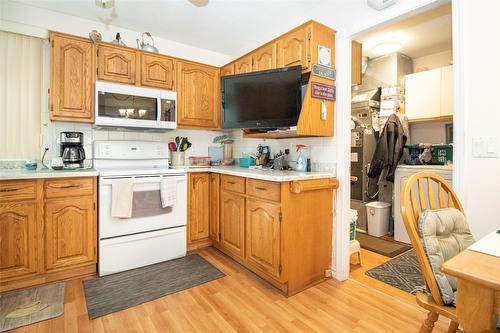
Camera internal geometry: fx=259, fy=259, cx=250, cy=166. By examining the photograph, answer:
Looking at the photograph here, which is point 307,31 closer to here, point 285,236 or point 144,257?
point 285,236

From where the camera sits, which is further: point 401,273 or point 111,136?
point 111,136

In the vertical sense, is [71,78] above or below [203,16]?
below

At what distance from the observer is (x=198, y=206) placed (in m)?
2.93

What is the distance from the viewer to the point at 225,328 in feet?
5.36

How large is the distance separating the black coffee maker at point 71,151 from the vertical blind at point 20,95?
1.02ft

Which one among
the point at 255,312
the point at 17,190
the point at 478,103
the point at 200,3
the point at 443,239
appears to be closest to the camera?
the point at 443,239

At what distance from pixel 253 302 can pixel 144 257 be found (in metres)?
1.21

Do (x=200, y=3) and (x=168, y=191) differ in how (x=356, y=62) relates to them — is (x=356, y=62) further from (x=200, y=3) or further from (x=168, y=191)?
(x=168, y=191)

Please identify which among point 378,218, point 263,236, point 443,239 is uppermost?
point 443,239

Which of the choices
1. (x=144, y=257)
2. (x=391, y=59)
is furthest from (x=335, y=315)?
(x=391, y=59)

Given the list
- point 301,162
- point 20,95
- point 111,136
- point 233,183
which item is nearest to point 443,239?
point 301,162

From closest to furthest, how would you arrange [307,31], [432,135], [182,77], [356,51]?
[307,31], [356,51], [182,77], [432,135]

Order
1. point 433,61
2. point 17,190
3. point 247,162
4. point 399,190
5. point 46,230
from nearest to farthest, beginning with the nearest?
point 17,190
point 46,230
point 247,162
point 399,190
point 433,61

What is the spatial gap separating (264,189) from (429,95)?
288 cm
